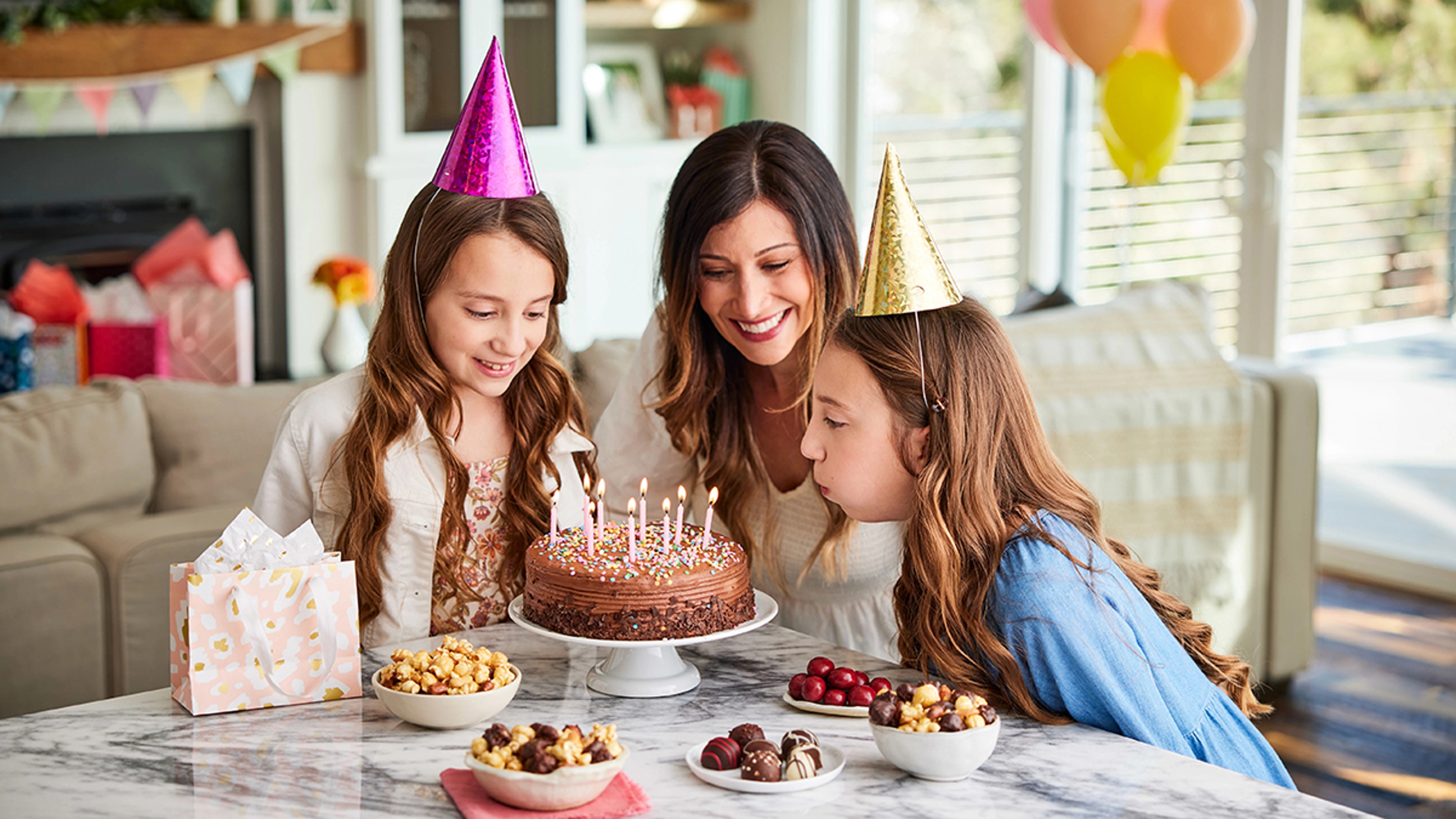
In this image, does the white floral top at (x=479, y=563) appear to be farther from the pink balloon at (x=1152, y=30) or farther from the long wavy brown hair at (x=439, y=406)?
the pink balloon at (x=1152, y=30)

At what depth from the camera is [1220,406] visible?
3.06 metres

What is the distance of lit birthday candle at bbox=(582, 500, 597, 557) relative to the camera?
1.56 meters

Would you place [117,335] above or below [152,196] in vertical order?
below

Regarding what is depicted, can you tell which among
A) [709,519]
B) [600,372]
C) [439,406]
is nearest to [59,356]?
[600,372]

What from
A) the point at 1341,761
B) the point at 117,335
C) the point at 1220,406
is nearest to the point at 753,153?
the point at 1220,406

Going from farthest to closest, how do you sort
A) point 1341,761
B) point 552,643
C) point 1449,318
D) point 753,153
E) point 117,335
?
point 1449,318 < point 117,335 < point 1341,761 < point 753,153 < point 552,643

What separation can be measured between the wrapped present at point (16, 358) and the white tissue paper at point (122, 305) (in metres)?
0.20

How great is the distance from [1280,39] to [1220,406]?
1.98 meters

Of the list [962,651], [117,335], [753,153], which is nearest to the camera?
[962,651]

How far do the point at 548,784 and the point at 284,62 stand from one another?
178 inches

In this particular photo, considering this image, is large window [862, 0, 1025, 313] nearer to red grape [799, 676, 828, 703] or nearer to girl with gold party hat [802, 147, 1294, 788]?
girl with gold party hat [802, 147, 1294, 788]

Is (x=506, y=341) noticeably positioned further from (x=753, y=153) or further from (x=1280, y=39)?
(x=1280, y=39)

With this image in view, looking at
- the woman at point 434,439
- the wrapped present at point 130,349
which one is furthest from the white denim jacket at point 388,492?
the wrapped present at point 130,349

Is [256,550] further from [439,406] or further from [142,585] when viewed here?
[142,585]
